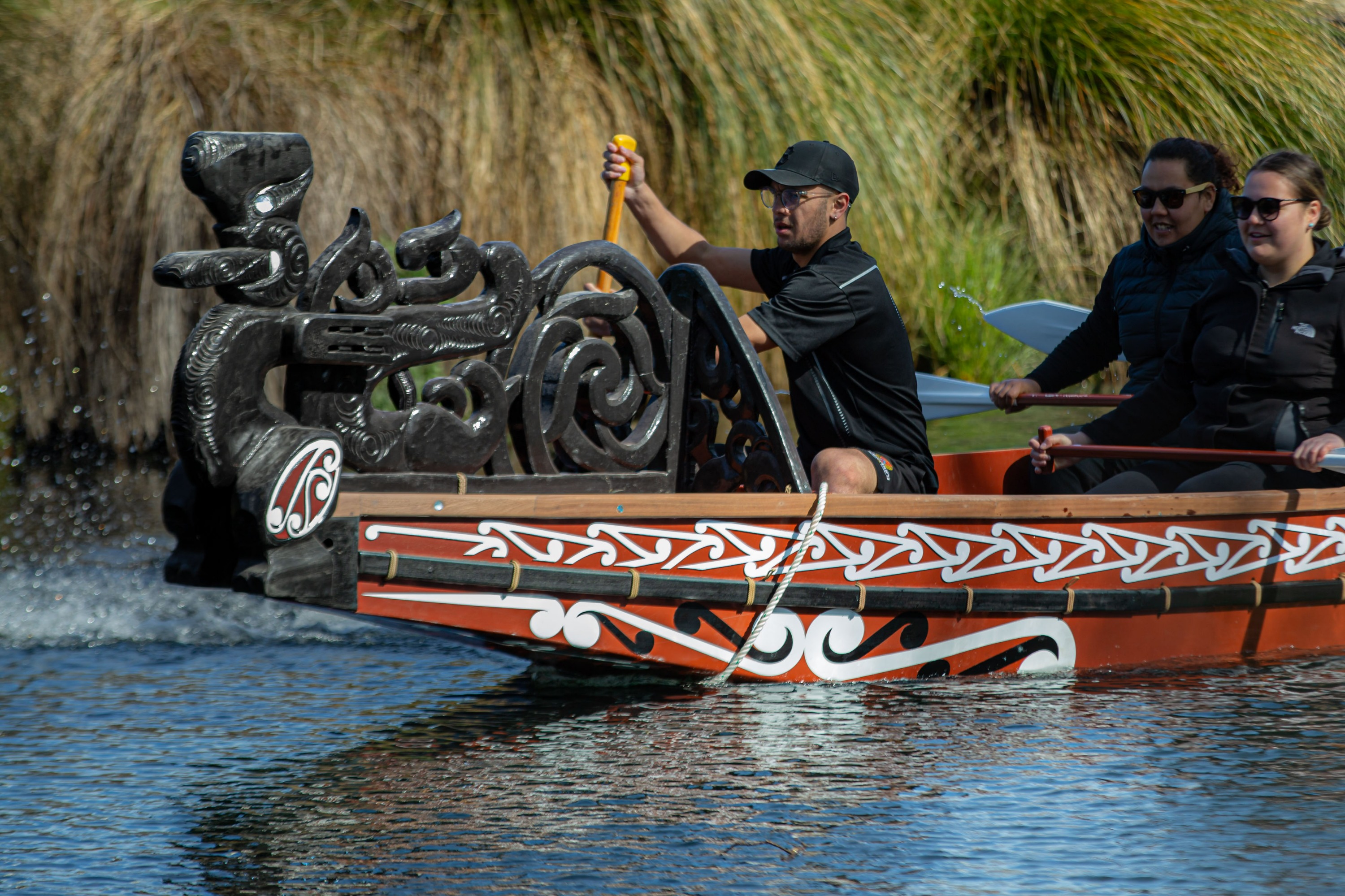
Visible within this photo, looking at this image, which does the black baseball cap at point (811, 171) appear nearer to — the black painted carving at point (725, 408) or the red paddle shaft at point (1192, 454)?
the black painted carving at point (725, 408)

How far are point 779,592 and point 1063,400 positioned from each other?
1956mm

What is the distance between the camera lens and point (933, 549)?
A: 14.9ft

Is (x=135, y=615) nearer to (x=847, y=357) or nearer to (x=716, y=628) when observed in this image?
(x=716, y=628)

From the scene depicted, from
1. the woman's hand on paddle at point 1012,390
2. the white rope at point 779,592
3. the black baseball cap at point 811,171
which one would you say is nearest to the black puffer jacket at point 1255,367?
the woman's hand on paddle at point 1012,390

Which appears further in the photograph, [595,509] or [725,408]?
[725,408]

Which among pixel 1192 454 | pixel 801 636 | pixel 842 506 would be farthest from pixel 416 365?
pixel 1192 454

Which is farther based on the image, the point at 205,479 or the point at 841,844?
the point at 205,479

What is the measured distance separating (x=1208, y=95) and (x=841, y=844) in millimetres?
8817

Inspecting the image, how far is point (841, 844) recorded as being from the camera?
128 inches

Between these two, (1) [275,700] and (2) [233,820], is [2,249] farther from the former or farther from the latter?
(2) [233,820]

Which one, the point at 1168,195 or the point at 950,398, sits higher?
the point at 1168,195

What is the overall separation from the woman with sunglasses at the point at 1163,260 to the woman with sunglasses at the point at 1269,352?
0.29 m

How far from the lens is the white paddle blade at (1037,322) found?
7.67m

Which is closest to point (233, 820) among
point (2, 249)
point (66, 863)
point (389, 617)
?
point (66, 863)
